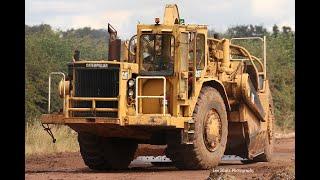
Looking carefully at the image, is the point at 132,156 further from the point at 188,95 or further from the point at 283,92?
the point at 283,92

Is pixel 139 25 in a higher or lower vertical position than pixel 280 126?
higher

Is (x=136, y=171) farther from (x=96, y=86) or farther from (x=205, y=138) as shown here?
(x=96, y=86)

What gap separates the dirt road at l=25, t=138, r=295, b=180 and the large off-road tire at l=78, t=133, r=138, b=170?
0.20 metres

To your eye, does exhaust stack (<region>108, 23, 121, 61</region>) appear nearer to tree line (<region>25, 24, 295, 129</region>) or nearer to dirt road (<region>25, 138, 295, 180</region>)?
dirt road (<region>25, 138, 295, 180</region>)

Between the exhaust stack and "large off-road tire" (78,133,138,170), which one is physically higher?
the exhaust stack

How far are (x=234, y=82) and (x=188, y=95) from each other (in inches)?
72.5

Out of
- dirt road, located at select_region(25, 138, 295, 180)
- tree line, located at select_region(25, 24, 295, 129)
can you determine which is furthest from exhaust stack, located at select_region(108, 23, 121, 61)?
tree line, located at select_region(25, 24, 295, 129)

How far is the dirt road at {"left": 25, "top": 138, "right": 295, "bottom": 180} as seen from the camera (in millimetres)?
13031

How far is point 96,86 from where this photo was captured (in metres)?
13.9

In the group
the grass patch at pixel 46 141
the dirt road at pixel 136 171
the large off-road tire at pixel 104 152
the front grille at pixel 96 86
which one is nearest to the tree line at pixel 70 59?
the grass patch at pixel 46 141

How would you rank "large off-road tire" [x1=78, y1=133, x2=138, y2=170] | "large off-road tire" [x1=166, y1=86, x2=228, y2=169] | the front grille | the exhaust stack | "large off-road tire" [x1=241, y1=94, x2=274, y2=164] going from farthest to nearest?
"large off-road tire" [x1=241, y1=94, x2=274, y2=164] < "large off-road tire" [x1=78, y1=133, x2=138, y2=170] < the exhaust stack < "large off-road tire" [x1=166, y1=86, x2=228, y2=169] < the front grille

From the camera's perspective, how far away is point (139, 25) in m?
14.6
